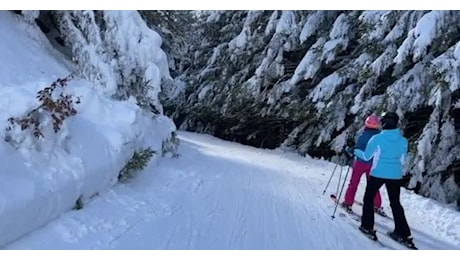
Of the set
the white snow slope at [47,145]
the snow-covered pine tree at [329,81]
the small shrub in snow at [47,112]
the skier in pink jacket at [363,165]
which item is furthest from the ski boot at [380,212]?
the small shrub in snow at [47,112]

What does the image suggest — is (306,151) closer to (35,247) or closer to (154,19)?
(154,19)

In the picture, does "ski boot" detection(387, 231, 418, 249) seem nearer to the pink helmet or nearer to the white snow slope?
the pink helmet

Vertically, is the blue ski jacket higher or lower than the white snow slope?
higher

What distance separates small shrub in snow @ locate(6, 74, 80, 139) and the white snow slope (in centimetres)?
6

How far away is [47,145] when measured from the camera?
622cm

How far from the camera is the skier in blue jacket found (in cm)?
690

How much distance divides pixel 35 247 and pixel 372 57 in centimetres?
1074

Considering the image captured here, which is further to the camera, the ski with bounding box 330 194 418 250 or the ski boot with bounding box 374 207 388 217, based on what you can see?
the ski boot with bounding box 374 207 388 217

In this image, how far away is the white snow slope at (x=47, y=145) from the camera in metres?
5.27

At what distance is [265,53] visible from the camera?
62.6 feet

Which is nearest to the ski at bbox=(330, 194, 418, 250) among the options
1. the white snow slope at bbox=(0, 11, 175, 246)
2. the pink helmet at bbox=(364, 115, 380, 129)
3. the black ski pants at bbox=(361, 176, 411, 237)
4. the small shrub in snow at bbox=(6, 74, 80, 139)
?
the black ski pants at bbox=(361, 176, 411, 237)

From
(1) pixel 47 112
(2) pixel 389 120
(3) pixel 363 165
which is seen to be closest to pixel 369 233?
(2) pixel 389 120

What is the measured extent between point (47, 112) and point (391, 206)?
4390mm
